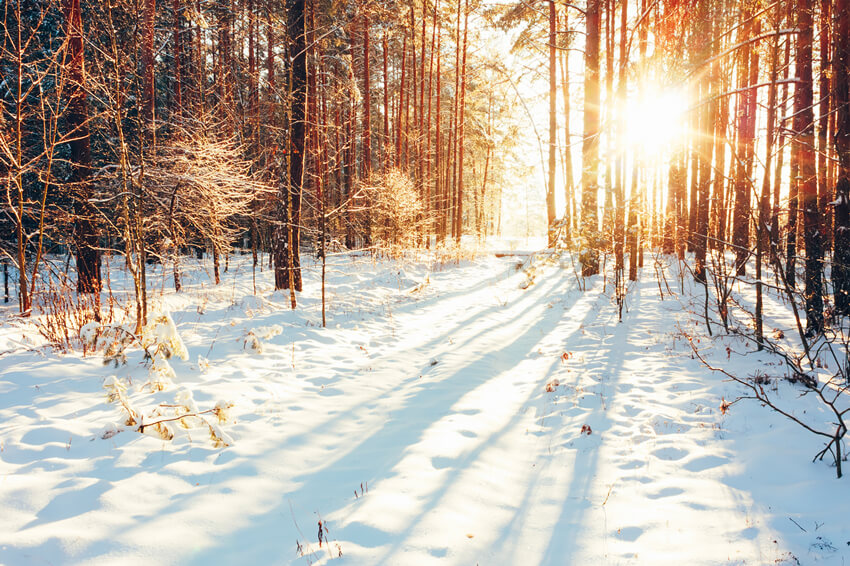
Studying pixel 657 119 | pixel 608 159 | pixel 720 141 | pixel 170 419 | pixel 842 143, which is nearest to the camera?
pixel 170 419

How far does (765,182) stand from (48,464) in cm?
780

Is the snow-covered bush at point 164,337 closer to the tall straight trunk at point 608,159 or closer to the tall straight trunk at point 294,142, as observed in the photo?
the tall straight trunk at point 294,142

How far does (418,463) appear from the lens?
3.36m

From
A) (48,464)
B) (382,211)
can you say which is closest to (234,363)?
(48,464)

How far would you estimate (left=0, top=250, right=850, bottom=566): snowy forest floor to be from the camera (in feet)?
8.00

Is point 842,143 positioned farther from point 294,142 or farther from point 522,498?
point 294,142

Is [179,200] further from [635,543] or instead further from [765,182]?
[765,182]

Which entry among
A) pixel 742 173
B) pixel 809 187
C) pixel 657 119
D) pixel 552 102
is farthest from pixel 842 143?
pixel 552 102

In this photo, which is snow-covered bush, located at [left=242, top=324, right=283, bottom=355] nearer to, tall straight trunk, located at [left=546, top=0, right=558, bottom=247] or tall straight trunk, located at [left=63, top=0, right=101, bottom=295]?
tall straight trunk, located at [left=63, top=0, right=101, bottom=295]

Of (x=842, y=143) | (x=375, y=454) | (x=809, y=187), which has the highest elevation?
(x=842, y=143)

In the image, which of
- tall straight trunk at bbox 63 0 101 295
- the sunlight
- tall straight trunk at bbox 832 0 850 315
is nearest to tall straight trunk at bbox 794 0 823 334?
tall straight trunk at bbox 832 0 850 315

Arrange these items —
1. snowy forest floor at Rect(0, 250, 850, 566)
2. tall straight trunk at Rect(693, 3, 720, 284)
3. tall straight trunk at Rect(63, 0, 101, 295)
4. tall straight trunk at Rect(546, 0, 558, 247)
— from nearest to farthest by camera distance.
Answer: snowy forest floor at Rect(0, 250, 850, 566), tall straight trunk at Rect(63, 0, 101, 295), tall straight trunk at Rect(693, 3, 720, 284), tall straight trunk at Rect(546, 0, 558, 247)

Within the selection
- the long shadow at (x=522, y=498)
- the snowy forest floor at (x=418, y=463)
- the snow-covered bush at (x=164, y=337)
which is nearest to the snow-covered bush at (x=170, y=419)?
the snowy forest floor at (x=418, y=463)

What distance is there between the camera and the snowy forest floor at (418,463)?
2439 millimetres
